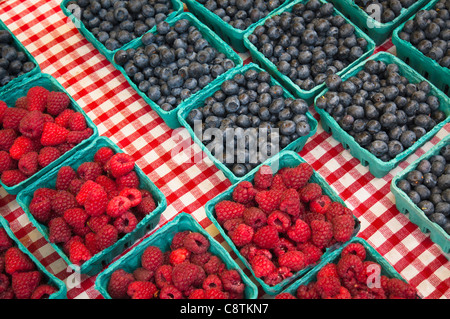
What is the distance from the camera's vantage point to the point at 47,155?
7.11 ft

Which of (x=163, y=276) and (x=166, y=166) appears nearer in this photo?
(x=163, y=276)

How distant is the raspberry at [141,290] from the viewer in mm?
1726

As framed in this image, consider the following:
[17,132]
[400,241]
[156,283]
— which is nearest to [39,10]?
[17,132]

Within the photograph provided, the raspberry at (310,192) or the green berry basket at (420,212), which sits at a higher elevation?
the raspberry at (310,192)

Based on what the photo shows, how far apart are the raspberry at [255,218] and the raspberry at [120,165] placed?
2.04 feet

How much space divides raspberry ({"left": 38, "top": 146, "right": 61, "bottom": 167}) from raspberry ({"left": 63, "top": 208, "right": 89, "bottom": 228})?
0.37 m

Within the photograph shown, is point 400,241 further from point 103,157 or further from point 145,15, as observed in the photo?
point 145,15

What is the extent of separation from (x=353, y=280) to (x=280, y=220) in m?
0.38

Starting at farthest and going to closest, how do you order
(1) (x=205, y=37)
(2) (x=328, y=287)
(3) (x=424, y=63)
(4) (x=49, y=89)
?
(1) (x=205, y=37)
(4) (x=49, y=89)
(3) (x=424, y=63)
(2) (x=328, y=287)

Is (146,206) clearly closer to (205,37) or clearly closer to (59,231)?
(59,231)

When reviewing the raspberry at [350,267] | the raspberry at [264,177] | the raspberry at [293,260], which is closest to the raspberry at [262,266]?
the raspberry at [293,260]

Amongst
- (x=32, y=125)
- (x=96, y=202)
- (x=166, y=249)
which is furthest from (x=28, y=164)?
(x=166, y=249)

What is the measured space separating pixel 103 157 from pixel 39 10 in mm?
1654

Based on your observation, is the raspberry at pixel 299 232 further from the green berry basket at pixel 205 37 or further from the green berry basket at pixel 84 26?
the green berry basket at pixel 84 26
